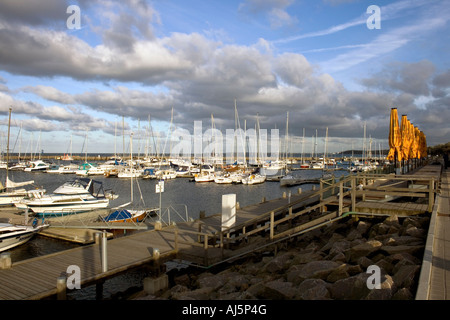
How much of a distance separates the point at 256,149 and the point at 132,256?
68.2 meters

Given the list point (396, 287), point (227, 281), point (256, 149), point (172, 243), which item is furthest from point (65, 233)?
point (256, 149)

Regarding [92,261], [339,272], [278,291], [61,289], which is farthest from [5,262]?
[339,272]

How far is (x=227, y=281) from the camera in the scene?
34.7ft

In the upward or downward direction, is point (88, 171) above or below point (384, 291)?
below

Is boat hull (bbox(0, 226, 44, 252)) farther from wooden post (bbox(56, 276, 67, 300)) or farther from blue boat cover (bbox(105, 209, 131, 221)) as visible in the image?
wooden post (bbox(56, 276, 67, 300))

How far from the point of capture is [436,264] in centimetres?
700

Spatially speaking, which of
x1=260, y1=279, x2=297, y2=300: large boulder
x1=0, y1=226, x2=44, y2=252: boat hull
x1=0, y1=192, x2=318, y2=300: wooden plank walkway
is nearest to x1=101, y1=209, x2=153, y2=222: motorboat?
x1=0, y1=226, x2=44, y2=252: boat hull

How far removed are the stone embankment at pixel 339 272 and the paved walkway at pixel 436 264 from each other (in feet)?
1.14

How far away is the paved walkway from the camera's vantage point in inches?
222

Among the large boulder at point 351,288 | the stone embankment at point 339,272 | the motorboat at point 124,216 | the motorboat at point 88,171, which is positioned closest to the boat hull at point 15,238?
the motorboat at point 124,216

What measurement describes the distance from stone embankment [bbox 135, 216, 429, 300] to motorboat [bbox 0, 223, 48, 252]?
12622 millimetres

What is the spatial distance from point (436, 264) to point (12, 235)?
20.5 m

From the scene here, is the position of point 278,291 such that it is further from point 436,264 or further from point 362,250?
point 436,264

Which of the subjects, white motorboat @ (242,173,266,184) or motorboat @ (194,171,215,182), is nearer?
white motorboat @ (242,173,266,184)
